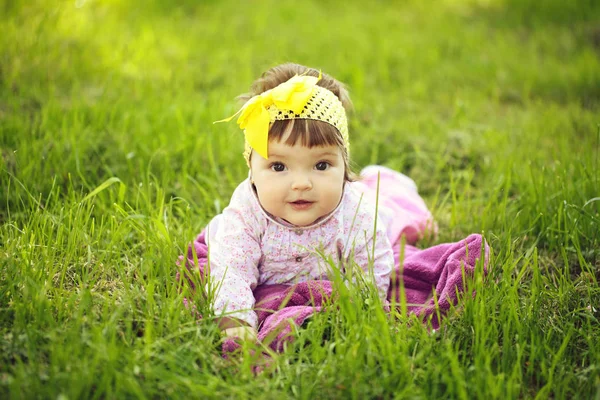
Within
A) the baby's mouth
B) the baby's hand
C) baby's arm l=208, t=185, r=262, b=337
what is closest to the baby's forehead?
the baby's mouth

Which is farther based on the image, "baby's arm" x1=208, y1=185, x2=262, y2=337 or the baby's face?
the baby's face

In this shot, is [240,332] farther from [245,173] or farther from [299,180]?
[245,173]

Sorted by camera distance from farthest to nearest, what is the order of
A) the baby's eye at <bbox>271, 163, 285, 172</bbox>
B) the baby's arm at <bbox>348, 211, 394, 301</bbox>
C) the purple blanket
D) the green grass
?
the baby's arm at <bbox>348, 211, 394, 301</bbox>, the baby's eye at <bbox>271, 163, 285, 172</bbox>, the purple blanket, the green grass

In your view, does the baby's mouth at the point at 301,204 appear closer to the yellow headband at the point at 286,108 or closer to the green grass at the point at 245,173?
the yellow headband at the point at 286,108

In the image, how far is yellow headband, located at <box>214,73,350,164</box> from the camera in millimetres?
2285

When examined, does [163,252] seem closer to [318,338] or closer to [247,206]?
[247,206]

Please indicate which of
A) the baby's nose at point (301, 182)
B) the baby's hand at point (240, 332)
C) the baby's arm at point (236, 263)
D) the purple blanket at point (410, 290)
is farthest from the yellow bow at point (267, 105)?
the baby's hand at point (240, 332)

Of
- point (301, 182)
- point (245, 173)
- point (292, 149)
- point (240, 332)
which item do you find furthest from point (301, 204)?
point (245, 173)

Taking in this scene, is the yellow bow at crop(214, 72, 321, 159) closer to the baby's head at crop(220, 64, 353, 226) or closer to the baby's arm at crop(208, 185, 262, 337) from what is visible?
the baby's head at crop(220, 64, 353, 226)

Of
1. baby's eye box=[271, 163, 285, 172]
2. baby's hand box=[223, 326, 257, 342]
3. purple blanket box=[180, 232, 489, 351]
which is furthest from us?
baby's eye box=[271, 163, 285, 172]

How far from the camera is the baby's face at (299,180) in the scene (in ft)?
7.67

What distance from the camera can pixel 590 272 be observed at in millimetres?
2539

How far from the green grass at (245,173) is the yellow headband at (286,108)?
1.85 ft

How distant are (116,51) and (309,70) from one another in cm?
273
